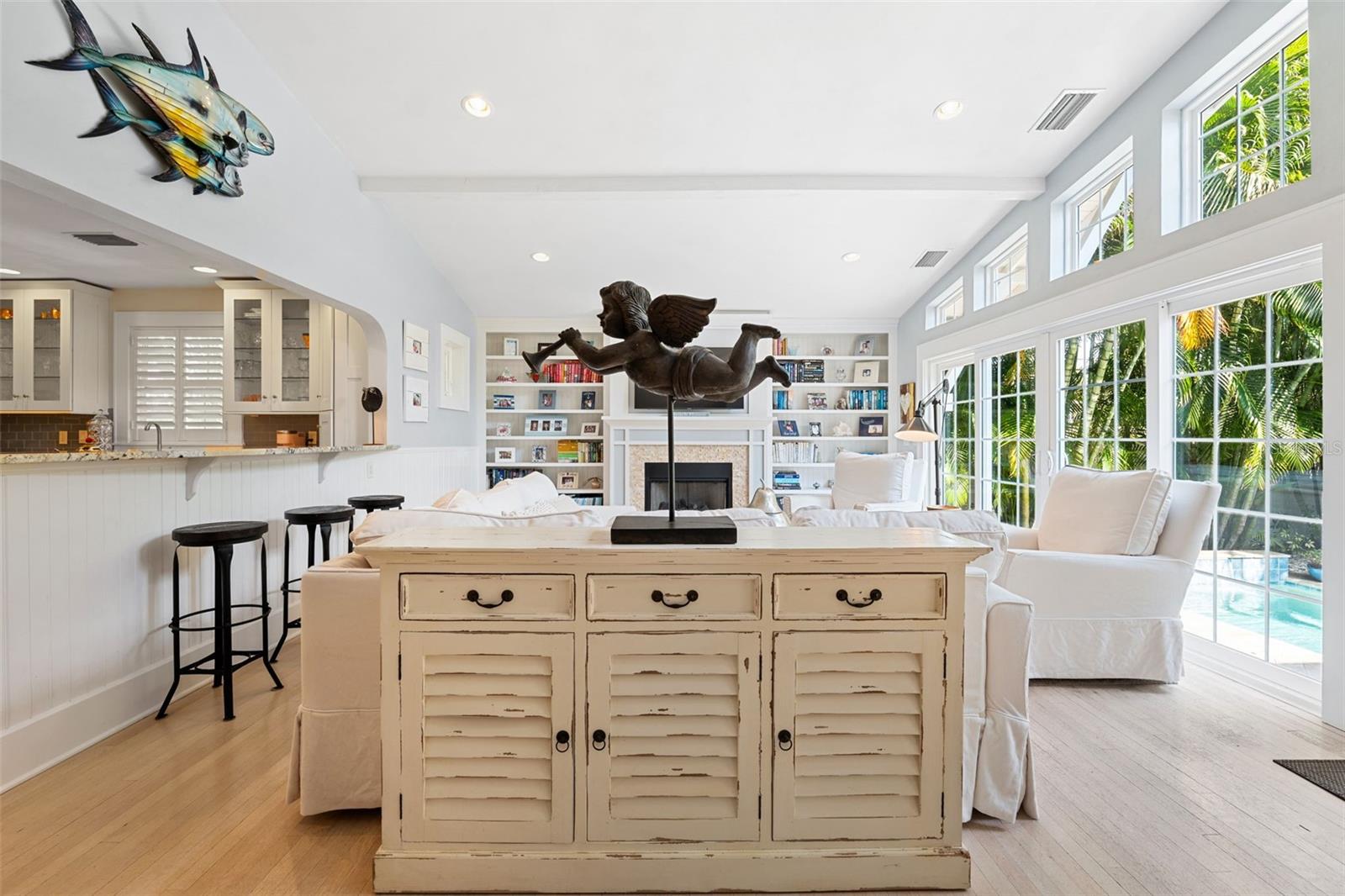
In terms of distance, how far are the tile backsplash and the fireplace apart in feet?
16.1

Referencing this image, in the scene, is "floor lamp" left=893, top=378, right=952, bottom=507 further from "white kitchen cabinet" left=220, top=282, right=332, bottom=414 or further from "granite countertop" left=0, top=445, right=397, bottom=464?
"white kitchen cabinet" left=220, top=282, right=332, bottom=414

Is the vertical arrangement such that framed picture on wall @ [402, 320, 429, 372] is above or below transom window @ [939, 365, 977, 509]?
above

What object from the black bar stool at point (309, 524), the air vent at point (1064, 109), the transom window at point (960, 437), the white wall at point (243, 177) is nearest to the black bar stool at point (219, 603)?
the black bar stool at point (309, 524)

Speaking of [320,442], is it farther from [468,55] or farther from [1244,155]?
[1244,155]

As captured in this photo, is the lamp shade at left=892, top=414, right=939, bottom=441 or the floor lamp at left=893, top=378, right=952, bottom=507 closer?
the lamp shade at left=892, top=414, right=939, bottom=441

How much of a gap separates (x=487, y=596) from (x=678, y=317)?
823 millimetres

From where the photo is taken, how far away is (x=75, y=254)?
4.32 m

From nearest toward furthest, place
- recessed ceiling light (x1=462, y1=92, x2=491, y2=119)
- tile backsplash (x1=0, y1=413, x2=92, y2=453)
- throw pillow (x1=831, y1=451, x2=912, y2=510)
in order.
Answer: recessed ceiling light (x1=462, y1=92, x2=491, y2=119) < tile backsplash (x1=0, y1=413, x2=92, y2=453) < throw pillow (x1=831, y1=451, x2=912, y2=510)

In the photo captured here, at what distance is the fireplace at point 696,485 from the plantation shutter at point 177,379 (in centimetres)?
396

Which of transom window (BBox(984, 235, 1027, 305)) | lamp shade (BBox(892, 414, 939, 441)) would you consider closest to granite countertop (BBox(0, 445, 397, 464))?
lamp shade (BBox(892, 414, 939, 441))

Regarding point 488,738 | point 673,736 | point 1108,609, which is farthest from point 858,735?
point 1108,609

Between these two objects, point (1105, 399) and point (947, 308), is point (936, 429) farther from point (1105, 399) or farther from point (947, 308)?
point (1105, 399)

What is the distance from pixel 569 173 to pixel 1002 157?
2.95 meters

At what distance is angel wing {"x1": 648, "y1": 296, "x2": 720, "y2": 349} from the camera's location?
1.52m
